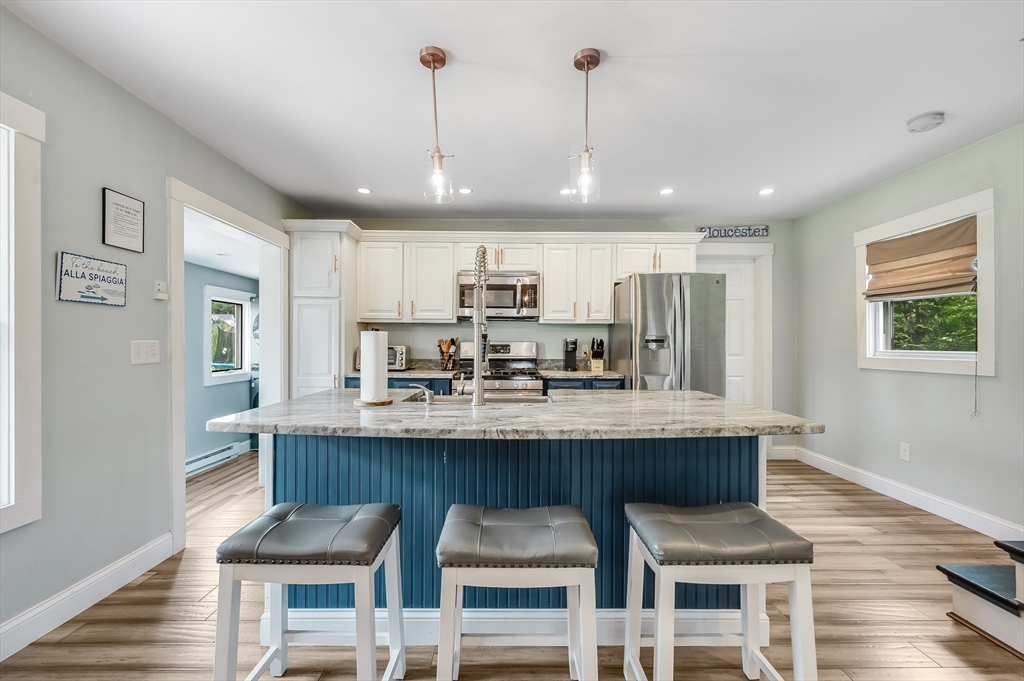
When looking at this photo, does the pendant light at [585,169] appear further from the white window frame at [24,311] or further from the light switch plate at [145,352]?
the light switch plate at [145,352]

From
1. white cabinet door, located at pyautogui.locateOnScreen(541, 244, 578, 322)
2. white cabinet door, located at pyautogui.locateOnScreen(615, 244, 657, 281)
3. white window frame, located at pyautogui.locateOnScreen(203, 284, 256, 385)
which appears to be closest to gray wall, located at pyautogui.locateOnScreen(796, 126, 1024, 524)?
white cabinet door, located at pyautogui.locateOnScreen(615, 244, 657, 281)

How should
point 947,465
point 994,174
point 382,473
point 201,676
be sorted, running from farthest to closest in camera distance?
point 947,465
point 994,174
point 382,473
point 201,676

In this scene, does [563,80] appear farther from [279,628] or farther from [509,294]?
[279,628]

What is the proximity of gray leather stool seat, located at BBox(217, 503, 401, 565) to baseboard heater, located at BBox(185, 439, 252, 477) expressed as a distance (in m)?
3.57

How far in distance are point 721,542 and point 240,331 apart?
6195mm

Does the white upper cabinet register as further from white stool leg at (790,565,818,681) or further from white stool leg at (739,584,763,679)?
white stool leg at (790,565,818,681)

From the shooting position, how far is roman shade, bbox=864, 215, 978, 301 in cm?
294

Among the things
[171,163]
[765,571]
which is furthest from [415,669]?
[171,163]

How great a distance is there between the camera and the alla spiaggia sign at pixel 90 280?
192 centimetres

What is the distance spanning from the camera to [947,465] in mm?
3047

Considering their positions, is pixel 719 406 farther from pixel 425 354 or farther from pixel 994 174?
pixel 425 354

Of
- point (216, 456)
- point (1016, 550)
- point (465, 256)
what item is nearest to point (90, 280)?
point (465, 256)

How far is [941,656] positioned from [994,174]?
2792 mm

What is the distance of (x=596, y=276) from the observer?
4.33 meters
